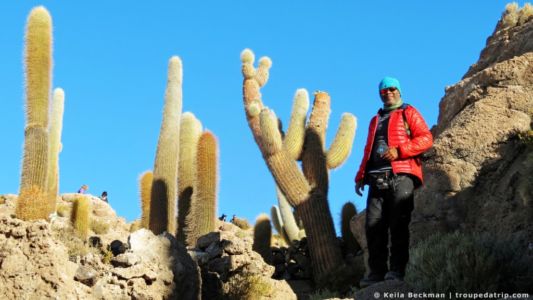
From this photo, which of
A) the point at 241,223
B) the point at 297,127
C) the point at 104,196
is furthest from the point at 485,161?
the point at 104,196

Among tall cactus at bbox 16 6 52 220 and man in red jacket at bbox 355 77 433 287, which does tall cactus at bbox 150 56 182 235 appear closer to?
tall cactus at bbox 16 6 52 220

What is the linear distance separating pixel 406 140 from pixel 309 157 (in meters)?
7.89

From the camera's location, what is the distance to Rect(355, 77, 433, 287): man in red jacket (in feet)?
21.6

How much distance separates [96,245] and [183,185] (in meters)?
2.89

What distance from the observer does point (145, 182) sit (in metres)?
16.8

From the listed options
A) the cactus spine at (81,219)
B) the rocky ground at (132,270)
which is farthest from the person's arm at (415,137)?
the cactus spine at (81,219)

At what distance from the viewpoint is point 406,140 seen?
6738 mm

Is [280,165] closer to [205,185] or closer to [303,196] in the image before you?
[303,196]

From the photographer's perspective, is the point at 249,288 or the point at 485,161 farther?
the point at 249,288

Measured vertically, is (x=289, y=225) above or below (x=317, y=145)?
below

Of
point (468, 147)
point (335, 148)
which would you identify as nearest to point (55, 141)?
point (335, 148)

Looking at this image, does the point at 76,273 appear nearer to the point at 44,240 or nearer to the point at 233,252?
the point at 44,240

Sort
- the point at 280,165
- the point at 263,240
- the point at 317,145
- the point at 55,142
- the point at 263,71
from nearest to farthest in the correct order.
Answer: the point at 280,165
the point at 263,240
the point at 317,145
the point at 263,71
the point at 55,142

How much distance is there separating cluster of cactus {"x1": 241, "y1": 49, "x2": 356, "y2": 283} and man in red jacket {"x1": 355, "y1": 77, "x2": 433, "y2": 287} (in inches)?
262
